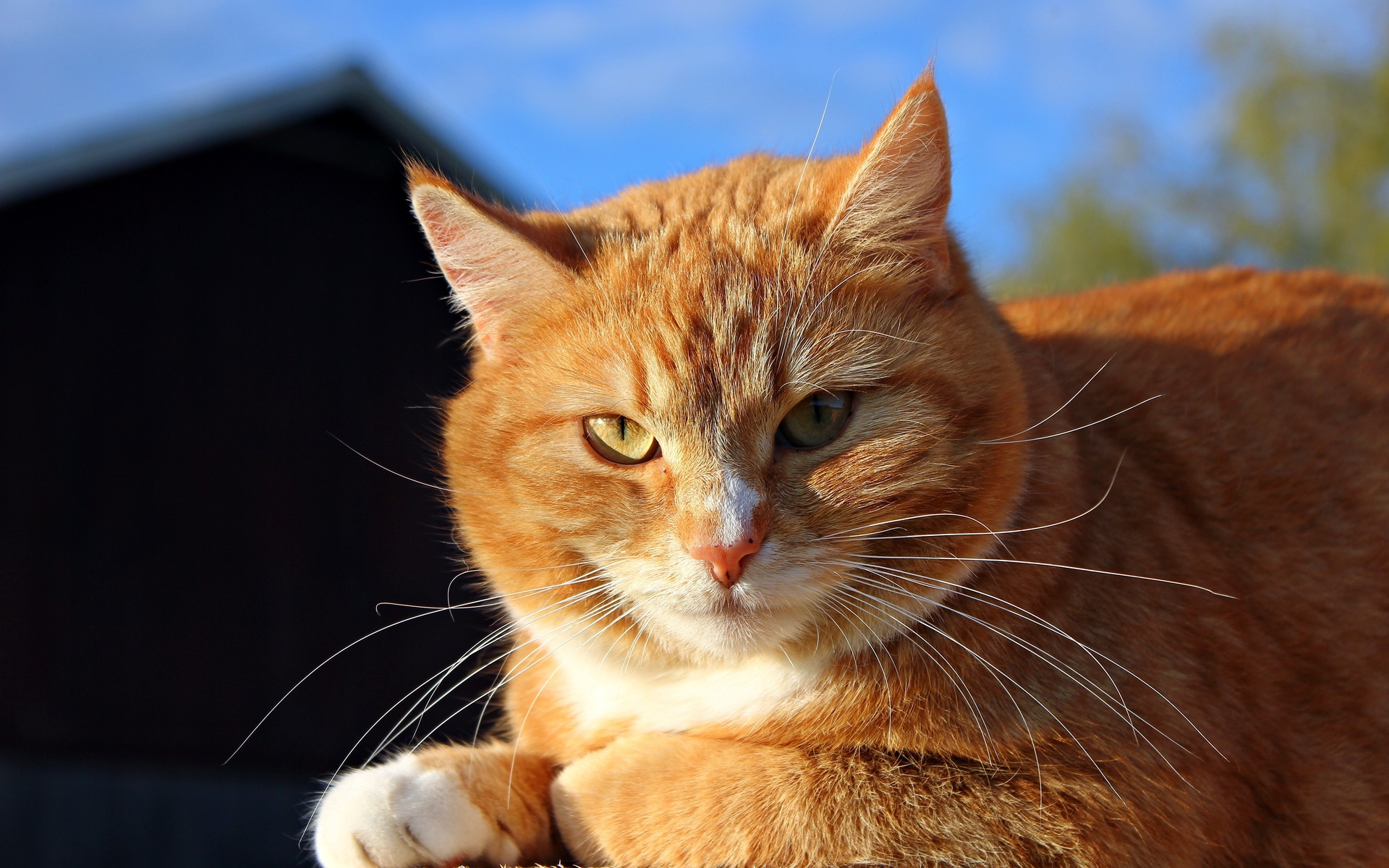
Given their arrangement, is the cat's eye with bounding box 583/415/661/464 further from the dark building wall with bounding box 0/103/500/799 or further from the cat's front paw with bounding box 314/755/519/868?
the dark building wall with bounding box 0/103/500/799

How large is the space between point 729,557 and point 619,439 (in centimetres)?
38

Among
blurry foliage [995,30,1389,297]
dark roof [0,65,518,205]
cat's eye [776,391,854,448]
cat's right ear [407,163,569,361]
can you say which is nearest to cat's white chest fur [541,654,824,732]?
cat's eye [776,391,854,448]

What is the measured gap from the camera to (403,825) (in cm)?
196

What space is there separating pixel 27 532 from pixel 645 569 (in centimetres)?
804

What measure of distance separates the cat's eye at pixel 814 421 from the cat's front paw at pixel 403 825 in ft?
2.95

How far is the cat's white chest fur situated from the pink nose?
10.8 inches

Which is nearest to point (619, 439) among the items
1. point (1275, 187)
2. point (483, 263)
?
point (483, 263)

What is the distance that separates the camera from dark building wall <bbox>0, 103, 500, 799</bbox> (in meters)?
8.21

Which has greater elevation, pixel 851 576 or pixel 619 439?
pixel 619 439

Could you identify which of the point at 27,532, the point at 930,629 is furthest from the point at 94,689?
the point at 930,629

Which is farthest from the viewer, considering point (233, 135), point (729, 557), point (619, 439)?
point (233, 135)

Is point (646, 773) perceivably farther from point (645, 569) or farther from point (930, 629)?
point (930, 629)

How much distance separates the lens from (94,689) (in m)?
8.25

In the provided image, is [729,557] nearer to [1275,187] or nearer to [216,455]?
[216,455]
